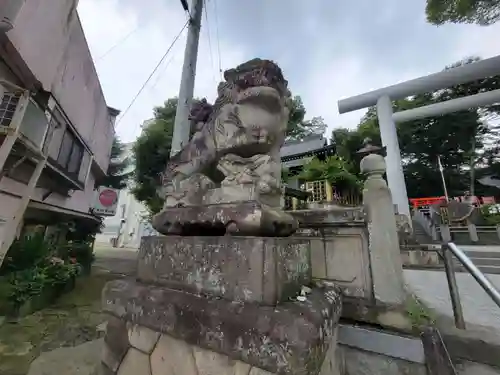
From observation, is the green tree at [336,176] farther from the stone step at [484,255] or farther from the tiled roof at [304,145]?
the tiled roof at [304,145]

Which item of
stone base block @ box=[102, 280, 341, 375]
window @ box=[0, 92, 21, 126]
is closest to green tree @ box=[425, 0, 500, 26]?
stone base block @ box=[102, 280, 341, 375]

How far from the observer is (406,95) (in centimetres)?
827

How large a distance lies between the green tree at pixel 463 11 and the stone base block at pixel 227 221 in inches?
423

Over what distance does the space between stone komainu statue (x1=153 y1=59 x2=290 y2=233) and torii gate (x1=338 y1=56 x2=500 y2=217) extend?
770cm

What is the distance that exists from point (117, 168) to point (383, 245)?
14.9m

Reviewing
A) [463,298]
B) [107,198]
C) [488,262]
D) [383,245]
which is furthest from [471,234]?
[107,198]

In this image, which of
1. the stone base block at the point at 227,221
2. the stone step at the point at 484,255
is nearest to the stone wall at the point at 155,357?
the stone base block at the point at 227,221

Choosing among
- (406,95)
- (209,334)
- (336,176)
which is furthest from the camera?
(336,176)

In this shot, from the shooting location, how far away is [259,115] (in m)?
1.39

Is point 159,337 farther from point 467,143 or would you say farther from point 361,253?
point 467,143

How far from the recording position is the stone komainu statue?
1.34 meters

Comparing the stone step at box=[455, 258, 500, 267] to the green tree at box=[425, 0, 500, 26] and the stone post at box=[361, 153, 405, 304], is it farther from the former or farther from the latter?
the green tree at box=[425, 0, 500, 26]

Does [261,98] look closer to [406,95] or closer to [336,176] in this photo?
[336,176]

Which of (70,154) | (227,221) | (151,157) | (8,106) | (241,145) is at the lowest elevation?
(227,221)
